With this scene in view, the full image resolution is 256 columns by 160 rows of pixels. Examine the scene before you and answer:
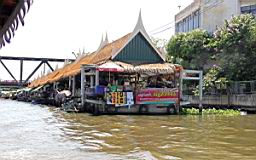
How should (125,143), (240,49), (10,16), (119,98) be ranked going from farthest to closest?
(240,49)
(119,98)
(125,143)
(10,16)

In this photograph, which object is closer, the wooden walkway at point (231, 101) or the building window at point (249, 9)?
the wooden walkway at point (231, 101)

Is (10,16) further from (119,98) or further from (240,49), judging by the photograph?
(240,49)

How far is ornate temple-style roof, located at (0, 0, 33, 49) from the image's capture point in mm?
3762

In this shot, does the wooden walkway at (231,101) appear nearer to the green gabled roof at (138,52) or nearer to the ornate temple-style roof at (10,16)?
the green gabled roof at (138,52)

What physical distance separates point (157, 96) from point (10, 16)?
2141 cm

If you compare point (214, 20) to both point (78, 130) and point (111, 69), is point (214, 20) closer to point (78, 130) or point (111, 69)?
point (111, 69)

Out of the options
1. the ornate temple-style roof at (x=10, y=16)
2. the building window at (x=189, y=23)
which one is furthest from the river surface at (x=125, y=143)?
the building window at (x=189, y=23)

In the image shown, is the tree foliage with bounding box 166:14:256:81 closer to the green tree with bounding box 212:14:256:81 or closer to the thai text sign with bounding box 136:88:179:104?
the green tree with bounding box 212:14:256:81

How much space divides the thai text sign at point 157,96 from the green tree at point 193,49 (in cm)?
1274

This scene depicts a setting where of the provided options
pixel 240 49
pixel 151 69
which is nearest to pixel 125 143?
pixel 151 69

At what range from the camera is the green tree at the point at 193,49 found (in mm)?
37688

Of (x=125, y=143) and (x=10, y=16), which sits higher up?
(x=10, y=16)

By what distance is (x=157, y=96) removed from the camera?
2522 centimetres

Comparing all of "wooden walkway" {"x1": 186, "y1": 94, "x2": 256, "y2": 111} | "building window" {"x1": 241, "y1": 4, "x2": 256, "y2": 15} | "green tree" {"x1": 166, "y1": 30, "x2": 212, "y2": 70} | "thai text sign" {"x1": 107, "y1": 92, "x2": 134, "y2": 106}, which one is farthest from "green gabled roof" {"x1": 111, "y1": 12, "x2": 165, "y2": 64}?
"building window" {"x1": 241, "y1": 4, "x2": 256, "y2": 15}
